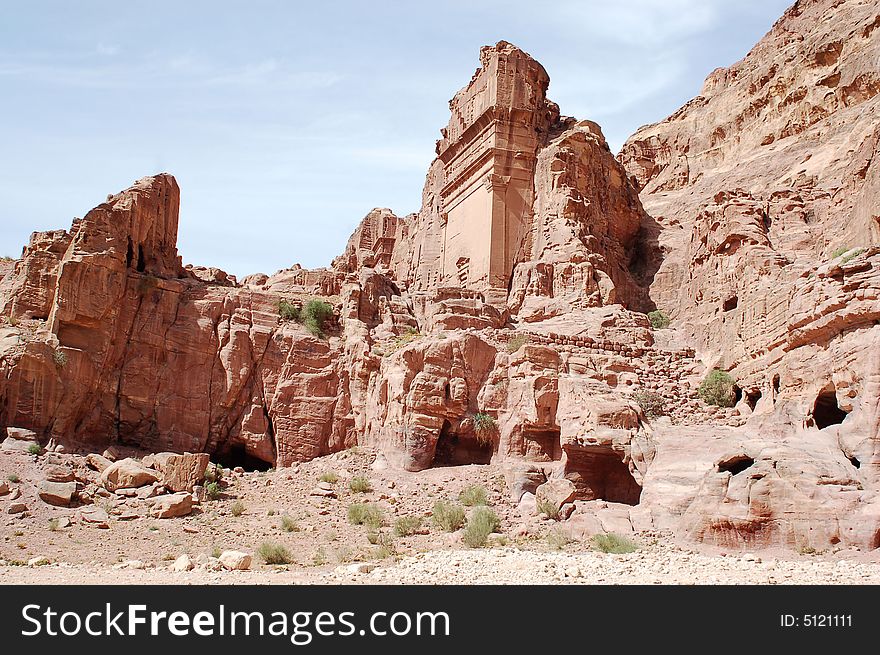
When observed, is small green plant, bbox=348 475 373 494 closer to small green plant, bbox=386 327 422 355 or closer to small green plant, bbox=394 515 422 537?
small green plant, bbox=394 515 422 537

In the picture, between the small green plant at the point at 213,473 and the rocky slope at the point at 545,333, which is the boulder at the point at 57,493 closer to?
the rocky slope at the point at 545,333

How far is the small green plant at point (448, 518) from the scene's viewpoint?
2150 cm

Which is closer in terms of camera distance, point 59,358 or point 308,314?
point 59,358

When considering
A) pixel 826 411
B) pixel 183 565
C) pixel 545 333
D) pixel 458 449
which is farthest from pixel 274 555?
pixel 545 333

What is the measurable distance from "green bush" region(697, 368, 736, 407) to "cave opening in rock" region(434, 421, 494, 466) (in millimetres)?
6308

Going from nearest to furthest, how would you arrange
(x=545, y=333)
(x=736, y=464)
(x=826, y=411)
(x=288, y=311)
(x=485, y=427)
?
(x=736, y=464) < (x=826, y=411) < (x=485, y=427) < (x=545, y=333) < (x=288, y=311)

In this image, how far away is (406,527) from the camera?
21562 mm

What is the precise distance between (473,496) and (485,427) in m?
3.30

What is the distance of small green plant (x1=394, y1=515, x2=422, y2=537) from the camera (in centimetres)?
2145

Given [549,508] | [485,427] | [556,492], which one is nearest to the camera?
[549,508]

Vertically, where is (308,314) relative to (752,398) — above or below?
above

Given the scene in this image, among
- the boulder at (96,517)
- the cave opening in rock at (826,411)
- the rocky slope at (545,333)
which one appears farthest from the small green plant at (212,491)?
the cave opening in rock at (826,411)

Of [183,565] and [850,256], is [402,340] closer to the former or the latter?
[183,565]

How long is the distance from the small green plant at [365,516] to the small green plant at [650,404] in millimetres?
7763
